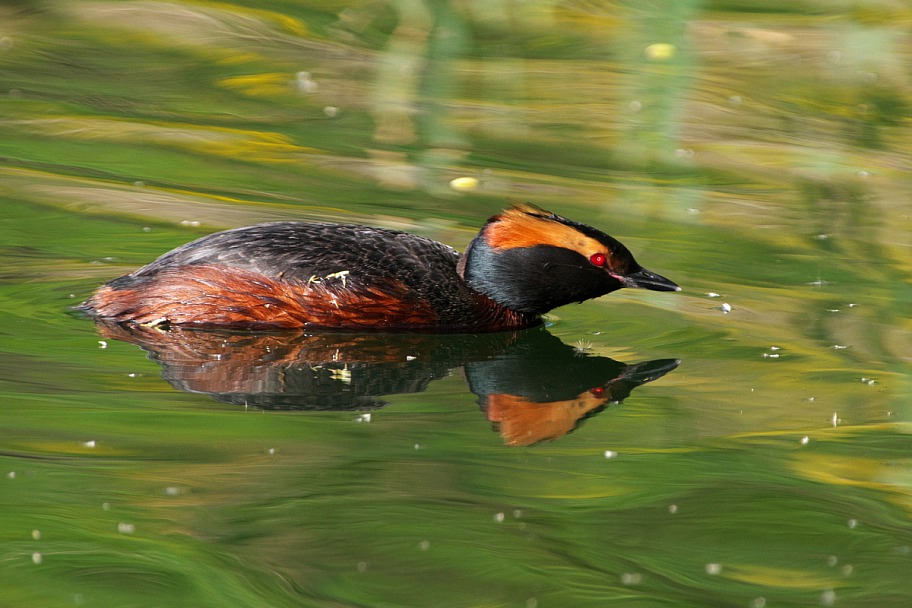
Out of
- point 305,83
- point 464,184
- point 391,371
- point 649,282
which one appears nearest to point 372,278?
point 391,371

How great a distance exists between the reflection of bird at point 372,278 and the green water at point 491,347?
0.73 ft

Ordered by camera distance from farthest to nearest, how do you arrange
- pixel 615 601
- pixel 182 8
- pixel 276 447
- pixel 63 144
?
pixel 182 8 < pixel 63 144 < pixel 276 447 < pixel 615 601

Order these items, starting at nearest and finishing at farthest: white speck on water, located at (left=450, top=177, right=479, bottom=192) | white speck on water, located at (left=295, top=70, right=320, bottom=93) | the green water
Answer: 1. the green water
2. white speck on water, located at (left=450, top=177, right=479, bottom=192)
3. white speck on water, located at (left=295, top=70, right=320, bottom=93)

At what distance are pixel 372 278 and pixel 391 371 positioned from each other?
576mm

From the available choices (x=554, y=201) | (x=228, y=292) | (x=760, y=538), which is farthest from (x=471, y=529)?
(x=554, y=201)

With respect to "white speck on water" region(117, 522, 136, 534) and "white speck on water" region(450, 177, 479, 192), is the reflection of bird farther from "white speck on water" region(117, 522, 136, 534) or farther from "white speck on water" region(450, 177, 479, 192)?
"white speck on water" region(117, 522, 136, 534)

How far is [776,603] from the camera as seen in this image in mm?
4250

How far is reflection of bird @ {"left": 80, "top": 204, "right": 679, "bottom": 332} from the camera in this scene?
21.6 feet

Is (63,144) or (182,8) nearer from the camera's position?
(63,144)

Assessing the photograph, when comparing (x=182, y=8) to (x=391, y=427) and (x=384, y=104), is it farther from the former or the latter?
(x=391, y=427)

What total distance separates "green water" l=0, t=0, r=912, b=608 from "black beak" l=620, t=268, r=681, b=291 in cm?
20

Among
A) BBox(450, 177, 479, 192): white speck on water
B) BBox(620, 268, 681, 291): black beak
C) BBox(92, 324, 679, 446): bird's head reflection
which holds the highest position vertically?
BBox(620, 268, 681, 291): black beak

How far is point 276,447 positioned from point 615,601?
4.99 ft

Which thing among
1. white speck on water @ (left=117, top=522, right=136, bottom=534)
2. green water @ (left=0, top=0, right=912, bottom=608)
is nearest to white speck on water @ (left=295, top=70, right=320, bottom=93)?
green water @ (left=0, top=0, right=912, bottom=608)
